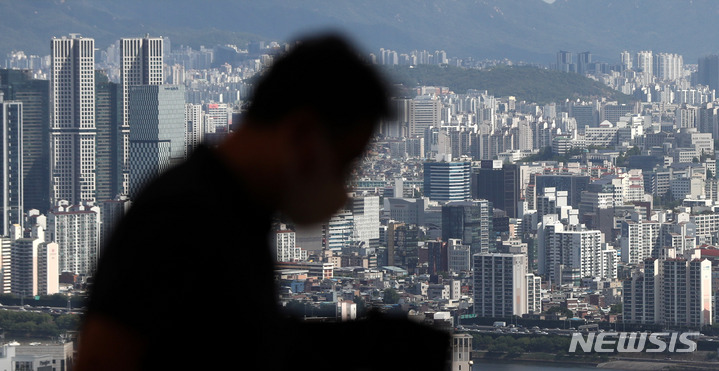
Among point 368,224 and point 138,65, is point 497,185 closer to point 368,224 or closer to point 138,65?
point 368,224

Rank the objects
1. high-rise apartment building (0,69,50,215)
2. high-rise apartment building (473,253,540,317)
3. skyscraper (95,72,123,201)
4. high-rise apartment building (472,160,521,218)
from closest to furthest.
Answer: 1. high-rise apartment building (473,253,540,317)
2. high-rise apartment building (0,69,50,215)
3. high-rise apartment building (472,160,521,218)
4. skyscraper (95,72,123,201)


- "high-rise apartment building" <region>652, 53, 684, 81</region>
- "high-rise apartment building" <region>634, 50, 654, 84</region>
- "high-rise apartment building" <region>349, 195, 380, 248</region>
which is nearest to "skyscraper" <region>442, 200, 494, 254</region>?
"high-rise apartment building" <region>349, 195, 380, 248</region>

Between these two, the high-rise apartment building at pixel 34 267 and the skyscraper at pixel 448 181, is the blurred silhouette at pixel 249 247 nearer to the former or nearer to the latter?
the high-rise apartment building at pixel 34 267

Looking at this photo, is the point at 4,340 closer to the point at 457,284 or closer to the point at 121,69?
the point at 457,284

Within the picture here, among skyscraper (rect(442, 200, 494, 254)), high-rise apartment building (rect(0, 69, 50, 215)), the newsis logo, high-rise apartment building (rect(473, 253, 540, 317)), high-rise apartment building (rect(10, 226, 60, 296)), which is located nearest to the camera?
the newsis logo

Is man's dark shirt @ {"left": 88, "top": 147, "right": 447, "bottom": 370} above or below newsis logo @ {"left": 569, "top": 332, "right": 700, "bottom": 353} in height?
above

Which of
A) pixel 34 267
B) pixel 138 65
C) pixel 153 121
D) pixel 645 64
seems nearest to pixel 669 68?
pixel 645 64

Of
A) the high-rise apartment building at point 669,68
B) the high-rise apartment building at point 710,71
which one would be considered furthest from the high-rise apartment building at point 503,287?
the high-rise apartment building at point 669,68

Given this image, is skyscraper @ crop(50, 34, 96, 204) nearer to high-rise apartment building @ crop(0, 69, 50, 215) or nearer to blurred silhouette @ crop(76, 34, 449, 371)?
high-rise apartment building @ crop(0, 69, 50, 215)
